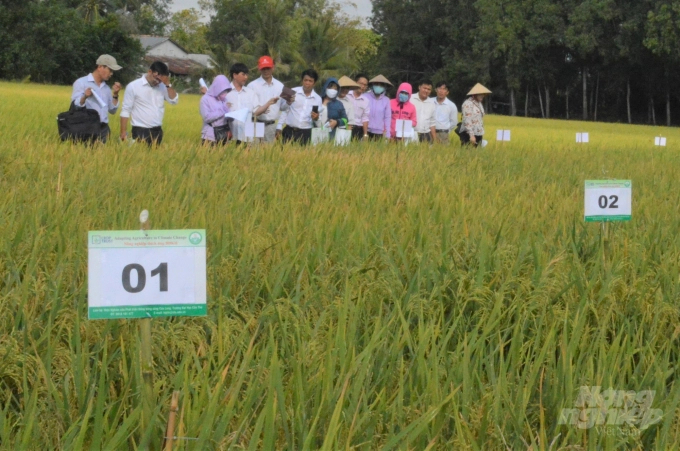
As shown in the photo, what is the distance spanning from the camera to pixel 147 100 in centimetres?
790

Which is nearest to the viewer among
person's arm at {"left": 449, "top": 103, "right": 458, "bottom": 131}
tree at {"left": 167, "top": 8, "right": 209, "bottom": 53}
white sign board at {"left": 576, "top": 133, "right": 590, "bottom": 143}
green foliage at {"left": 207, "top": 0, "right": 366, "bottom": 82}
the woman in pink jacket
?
the woman in pink jacket

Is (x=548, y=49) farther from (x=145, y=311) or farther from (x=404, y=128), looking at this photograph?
(x=145, y=311)

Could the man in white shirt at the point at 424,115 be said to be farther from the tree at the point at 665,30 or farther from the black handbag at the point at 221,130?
the tree at the point at 665,30

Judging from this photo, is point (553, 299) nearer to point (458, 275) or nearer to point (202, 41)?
point (458, 275)

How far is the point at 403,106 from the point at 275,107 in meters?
2.14

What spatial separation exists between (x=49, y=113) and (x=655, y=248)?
450 inches

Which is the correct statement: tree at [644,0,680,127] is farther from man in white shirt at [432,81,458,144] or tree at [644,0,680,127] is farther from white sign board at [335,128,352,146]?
white sign board at [335,128,352,146]

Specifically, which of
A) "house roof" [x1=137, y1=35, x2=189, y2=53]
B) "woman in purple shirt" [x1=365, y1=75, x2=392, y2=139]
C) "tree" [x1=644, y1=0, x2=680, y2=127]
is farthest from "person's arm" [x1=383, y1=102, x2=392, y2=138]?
"house roof" [x1=137, y1=35, x2=189, y2=53]

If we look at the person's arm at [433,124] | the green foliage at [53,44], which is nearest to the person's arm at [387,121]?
the person's arm at [433,124]

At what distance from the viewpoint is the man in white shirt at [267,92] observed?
832cm

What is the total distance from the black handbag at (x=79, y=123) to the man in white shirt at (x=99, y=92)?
59 mm

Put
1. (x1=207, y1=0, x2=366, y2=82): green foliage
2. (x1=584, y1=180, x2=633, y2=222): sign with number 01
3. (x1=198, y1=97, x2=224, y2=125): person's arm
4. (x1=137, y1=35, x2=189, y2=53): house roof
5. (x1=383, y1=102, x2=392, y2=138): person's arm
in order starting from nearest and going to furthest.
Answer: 1. (x1=584, y1=180, x2=633, y2=222): sign with number 01
2. (x1=198, y1=97, x2=224, y2=125): person's arm
3. (x1=383, y1=102, x2=392, y2=138): person's arm
4. (x1=207, y1=0, x2=366, y2=82): green foliage
5. (x1=137, y1=35, x2=189, y2=53): house roof

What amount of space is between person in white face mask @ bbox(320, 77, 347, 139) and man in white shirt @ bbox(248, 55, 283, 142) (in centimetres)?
72

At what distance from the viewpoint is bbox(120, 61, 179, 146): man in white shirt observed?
308 inches
